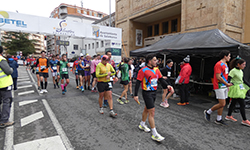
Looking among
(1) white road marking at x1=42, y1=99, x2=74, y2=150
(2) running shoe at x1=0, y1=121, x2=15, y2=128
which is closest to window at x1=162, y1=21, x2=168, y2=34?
(1) white road marking at x1=42, y1=99, x2=74, y2=150

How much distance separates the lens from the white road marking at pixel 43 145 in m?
3.05

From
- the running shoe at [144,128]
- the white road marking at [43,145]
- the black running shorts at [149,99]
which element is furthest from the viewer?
the running shoe at [144,128]

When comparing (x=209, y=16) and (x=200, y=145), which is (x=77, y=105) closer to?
(x=200, y=145)

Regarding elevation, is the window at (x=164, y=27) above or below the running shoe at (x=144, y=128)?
above

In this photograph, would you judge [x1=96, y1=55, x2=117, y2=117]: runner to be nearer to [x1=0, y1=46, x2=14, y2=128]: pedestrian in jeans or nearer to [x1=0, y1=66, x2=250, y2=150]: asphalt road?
[x1=0, y1=66, x2=250, y2=150]: asphalt road

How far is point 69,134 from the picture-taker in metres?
3.63

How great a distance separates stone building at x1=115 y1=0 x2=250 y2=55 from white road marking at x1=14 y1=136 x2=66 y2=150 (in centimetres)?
1505

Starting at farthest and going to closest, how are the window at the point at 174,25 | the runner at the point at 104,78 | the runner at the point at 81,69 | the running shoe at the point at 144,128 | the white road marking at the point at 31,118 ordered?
the window at the point at 174,25
the runner at the point at 81,69
the runner at the point at 104,78
the white road marking at the point at 31,118
the running shoe at the point at 144,128

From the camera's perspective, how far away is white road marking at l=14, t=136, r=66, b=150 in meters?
3.05

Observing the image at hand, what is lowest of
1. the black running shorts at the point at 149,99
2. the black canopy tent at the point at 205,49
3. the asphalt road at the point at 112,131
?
the asphalt road at the point at 112,131

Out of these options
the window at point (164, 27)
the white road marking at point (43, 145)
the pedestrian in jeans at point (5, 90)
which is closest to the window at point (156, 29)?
the window at point (164, 27)

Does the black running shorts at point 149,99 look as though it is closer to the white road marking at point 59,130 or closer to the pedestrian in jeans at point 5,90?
the white road marking at point 59,130

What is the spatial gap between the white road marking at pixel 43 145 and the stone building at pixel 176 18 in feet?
49.4

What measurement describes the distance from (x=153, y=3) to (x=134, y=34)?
6.51 m
